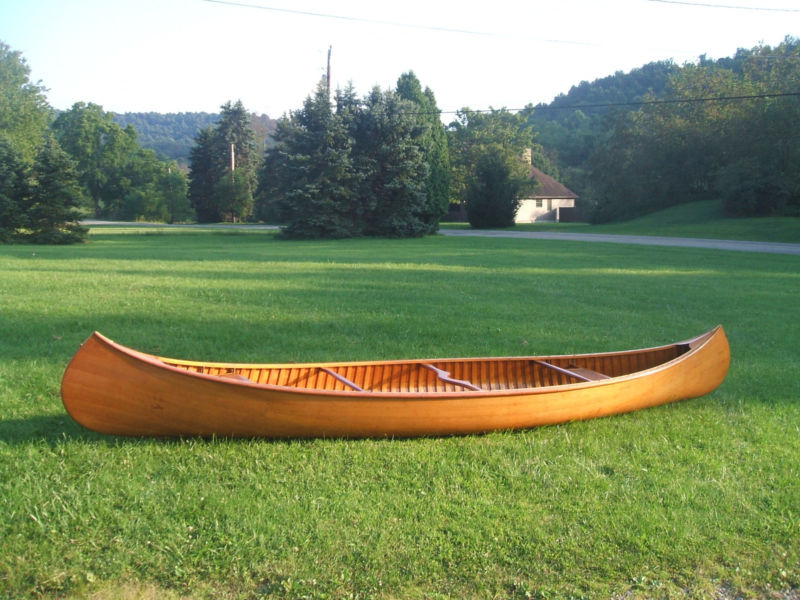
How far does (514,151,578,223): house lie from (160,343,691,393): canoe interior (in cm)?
6051

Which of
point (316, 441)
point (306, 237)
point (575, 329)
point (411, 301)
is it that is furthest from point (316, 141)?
point (316, 441)

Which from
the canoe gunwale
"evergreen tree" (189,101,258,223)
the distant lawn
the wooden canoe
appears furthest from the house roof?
the canoe gunwale

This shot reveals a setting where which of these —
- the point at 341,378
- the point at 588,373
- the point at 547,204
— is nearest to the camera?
the point at 341,378

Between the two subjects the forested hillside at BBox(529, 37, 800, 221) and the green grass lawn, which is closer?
the green grass lawn

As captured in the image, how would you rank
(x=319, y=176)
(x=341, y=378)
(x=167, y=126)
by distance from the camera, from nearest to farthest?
(x=341, y=378), (x=319, y=176), (x=167, y=126)

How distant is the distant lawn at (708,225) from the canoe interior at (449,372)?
31.4 metres

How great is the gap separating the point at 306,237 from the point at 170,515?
3353 cm

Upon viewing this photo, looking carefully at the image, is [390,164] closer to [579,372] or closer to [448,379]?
[579,372]

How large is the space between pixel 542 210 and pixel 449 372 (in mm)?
64221

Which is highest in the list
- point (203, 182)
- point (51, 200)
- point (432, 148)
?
point (432, 148)

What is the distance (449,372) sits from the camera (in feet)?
20.9

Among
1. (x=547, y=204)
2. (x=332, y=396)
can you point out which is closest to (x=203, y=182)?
(x=547, y=204)

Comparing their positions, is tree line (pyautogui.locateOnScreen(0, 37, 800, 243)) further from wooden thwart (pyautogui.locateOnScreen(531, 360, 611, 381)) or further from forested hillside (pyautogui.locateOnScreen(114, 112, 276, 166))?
forested hillside (pyautogui.locateOnScreen(114, 112, 276, 166))

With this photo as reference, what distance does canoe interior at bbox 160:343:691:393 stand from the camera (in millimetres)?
5855
